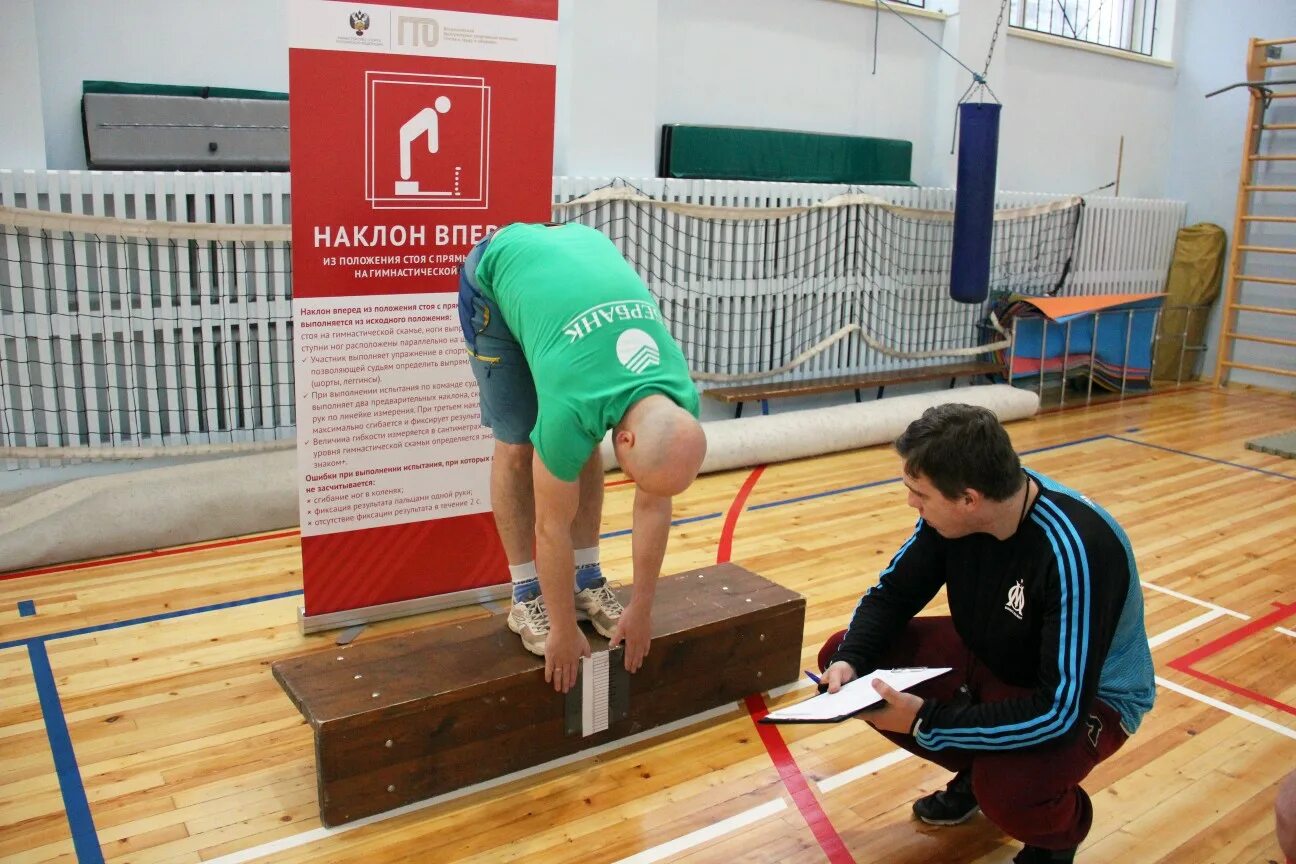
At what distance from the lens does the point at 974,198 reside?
6418 mm

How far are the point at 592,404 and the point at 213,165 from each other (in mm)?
3051

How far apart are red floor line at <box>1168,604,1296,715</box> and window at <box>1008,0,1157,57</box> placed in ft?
17.6

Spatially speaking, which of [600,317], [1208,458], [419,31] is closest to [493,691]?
[600,317]

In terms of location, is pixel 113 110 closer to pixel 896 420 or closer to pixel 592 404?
pixel 592 404

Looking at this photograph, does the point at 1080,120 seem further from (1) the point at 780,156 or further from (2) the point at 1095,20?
(1) the point at 780,156

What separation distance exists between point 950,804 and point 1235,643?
5.19ft

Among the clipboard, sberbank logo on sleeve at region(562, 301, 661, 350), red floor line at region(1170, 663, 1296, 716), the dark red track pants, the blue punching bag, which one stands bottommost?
red floor line at region(1170, 663, 1296, 716)

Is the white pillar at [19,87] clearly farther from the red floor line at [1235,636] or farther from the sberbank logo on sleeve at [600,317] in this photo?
the red floor line at [1235,636]

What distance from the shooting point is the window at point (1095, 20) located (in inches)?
304

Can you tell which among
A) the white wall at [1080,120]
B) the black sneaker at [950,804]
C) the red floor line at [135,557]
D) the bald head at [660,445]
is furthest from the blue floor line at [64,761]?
the white wall at [1080,120]

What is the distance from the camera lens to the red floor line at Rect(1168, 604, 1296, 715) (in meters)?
2.94

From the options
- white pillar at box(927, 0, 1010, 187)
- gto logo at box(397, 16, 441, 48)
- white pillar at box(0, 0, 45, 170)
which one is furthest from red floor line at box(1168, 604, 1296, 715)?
white pillar at box(0, 0, 45, 170)

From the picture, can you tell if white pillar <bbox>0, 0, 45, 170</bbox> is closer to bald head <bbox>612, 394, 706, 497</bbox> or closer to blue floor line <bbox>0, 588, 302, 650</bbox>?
blue floor line <bbox>0, 588, 302, 650</bbox>

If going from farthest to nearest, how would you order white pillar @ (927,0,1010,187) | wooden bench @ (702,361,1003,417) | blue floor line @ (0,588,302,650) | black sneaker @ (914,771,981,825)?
white pillar @ (927,0,1010,187) < wooden bench @ (702,361,1003,417) < blue floor line @ (0,588,302,650) < black sneaker @ (914,771,981,825)
